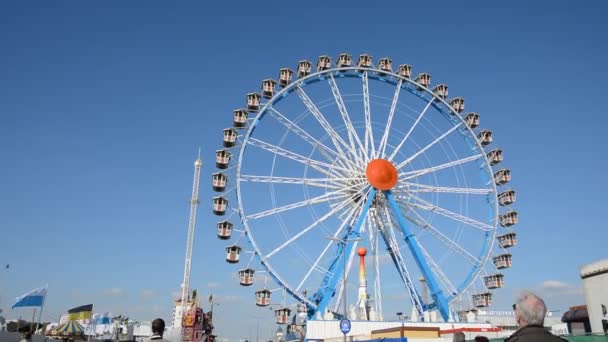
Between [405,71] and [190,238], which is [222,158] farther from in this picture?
[190,238]

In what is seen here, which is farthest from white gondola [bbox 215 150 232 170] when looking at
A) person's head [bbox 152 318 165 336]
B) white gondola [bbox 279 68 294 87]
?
person's head [bbox 152 318 165 336]

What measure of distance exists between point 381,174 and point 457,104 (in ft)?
34.9

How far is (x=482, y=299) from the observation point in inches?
1441

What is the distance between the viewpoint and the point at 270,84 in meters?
35.7

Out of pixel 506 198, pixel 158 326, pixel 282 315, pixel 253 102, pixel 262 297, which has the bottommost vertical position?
pixel 158 326

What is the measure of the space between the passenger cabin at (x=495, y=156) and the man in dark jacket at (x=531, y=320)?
37602 mm

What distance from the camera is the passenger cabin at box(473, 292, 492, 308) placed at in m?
36.3

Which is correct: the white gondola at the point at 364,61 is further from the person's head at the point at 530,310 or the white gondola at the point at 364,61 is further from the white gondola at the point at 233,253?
the person's head at the point at 530,310

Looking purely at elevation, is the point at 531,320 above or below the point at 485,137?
below

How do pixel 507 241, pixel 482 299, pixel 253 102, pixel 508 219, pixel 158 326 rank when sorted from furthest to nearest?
1. pixel 508 219
2. pixel 507 241
3. pixel 482 299
4. pixel 253 102
5. pixel 158 326

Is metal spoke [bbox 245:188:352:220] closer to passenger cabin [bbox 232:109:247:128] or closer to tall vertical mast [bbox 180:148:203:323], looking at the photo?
passenger cabin [bbox 232:109:247:128]

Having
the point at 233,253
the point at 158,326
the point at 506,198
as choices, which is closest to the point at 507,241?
the point at 506,198

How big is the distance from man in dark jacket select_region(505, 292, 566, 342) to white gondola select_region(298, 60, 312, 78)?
3385 centimetres

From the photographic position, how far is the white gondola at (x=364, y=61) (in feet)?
125
